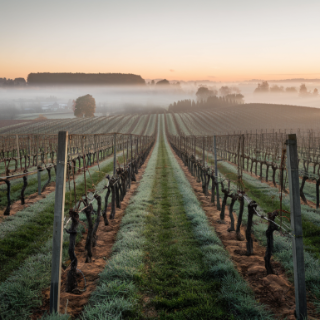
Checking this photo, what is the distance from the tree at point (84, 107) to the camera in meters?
93.5

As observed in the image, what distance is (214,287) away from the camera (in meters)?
4.48

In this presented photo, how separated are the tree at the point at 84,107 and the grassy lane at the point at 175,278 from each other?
9245 centimetres

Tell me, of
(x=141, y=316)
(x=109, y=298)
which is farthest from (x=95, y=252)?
(x=141, y=316)

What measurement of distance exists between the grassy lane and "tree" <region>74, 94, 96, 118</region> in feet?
303

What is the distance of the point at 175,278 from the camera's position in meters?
4.84

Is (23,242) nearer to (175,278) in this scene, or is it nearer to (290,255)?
(175,278)

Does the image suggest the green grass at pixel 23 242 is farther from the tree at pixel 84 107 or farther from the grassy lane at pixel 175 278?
the tree at pixel 84 107

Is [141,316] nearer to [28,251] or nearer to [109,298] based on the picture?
[109,298]

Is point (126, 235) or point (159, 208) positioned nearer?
point (126, 235)

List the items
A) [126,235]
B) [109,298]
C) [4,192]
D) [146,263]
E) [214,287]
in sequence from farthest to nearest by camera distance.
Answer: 1. [4,192]
2. [126,235]
3. [146,263]
4. [214,287]
5. [109,298]

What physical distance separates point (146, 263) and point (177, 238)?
1.60 metres

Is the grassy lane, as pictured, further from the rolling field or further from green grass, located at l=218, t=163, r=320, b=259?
green grass, located at l=218, t=163, r=320, b=259

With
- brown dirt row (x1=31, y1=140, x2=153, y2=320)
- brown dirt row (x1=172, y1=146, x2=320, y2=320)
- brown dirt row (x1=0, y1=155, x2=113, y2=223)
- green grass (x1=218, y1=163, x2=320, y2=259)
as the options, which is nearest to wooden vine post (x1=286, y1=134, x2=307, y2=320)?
brown dirt row (x1=172, y1=146, x2=320, y2=320)

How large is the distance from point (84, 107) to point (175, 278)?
317 ft
